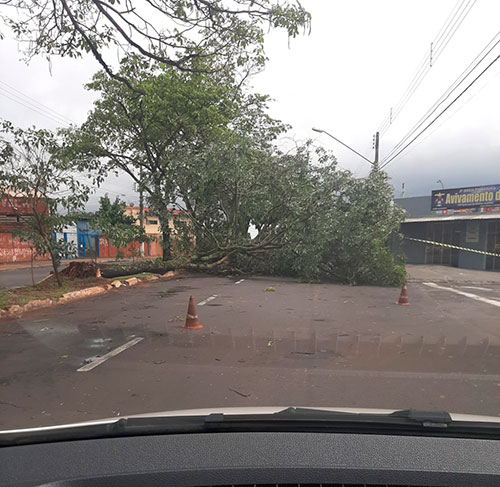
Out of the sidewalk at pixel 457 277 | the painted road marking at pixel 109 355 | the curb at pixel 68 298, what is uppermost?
the sidewalk at pixel 457 277

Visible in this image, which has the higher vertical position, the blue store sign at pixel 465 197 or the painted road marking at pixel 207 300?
the blue store sign at pixel 465 197

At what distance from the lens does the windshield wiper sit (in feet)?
7.41

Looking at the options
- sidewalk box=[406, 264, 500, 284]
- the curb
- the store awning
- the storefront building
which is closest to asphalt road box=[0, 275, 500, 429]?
the curb

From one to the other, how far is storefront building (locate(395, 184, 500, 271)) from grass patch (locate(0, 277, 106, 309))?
1959 centimetres

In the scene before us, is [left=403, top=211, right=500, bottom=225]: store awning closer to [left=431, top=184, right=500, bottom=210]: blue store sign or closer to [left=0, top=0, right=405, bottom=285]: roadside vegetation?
[left=431, top=184, right=500, bottom=210]: blue store sign

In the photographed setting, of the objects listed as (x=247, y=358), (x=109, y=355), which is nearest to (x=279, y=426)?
(x=247, y=358)

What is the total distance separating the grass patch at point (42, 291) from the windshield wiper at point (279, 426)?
8.90m

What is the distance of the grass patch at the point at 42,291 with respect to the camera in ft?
35.6

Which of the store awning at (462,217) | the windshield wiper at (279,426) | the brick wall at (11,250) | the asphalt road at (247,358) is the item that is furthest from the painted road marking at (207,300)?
the brick wall at (11,250)

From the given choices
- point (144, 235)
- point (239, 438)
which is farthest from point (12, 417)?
point (144, 235)

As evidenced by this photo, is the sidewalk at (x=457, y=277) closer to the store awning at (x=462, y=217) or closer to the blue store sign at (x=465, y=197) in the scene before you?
the store awning at (x=462, y=217)

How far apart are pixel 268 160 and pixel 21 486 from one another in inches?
695

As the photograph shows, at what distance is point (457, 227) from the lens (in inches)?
1187

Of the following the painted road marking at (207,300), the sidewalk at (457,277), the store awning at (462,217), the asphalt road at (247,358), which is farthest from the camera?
the store awning at (462,217)
